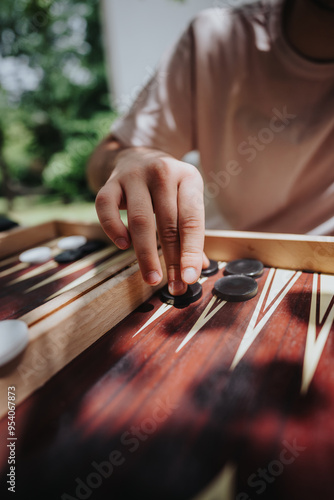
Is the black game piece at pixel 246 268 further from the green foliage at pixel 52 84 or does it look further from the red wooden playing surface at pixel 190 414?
the green foliage at pixel 52 84

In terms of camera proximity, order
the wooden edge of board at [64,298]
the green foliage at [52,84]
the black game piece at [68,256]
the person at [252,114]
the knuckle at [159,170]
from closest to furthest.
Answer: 1. the wooden edge of board at [64,298]
2. the knuckle at [159,170]
3. the black game piece at [68,256]
4. the person at [252,114]
5. the green foliage at [52,84]

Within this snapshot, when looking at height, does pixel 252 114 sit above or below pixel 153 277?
above

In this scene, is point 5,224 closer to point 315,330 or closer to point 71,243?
point 71,243

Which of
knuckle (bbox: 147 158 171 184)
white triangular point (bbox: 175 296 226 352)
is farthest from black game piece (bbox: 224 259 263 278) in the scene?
knuckle (bbox: 147 158 171 184)

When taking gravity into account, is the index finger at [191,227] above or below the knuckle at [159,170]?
below

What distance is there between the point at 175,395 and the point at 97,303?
0.32m

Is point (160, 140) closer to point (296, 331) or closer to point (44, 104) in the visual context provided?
point (296, 331)

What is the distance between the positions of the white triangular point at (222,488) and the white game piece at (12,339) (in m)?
0.44

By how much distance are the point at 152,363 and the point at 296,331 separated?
369mm

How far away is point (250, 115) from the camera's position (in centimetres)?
175

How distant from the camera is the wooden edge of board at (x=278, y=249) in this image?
3.29 feet

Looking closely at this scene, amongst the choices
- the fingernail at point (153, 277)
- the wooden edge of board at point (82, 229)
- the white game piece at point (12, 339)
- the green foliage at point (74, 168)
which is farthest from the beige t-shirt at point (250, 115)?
the green foliage at point (74, 168)

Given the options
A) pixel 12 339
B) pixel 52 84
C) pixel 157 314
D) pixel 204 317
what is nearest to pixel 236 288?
pixel 204 317

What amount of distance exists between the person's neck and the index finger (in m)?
1.14
